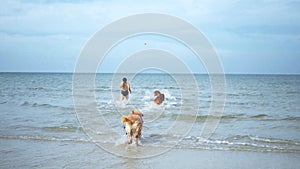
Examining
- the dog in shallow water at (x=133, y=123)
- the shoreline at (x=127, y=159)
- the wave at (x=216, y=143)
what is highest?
the dog in shallow water at (x=133, y=123)

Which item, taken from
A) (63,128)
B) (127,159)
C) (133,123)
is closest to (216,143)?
(133,123)

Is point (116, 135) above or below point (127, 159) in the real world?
above

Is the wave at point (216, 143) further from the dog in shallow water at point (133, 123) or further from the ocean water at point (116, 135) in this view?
the dog in shallow water at point (133, 123)

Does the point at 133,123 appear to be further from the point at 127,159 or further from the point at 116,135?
the point at 116,135

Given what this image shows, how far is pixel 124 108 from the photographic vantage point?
62.8 ft

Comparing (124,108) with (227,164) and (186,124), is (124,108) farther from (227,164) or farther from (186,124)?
(227,164)

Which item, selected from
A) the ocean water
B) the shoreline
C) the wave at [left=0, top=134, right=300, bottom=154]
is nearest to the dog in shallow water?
the ocean water

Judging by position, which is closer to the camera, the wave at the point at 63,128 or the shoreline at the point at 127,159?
the shoreline at the point at 127,159

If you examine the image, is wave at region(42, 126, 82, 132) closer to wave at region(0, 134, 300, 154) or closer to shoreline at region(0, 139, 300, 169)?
wave at region(0, 134, 300, 154)

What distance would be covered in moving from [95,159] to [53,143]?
7.93 feet

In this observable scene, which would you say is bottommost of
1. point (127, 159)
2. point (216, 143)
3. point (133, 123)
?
point (127, 159)

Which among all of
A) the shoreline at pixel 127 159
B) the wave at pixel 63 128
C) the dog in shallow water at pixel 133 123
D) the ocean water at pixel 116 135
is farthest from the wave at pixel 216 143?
the wave at pixel 63 128

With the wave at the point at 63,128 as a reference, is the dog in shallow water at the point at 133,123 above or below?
above

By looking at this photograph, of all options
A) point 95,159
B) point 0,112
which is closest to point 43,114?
point 0,112
